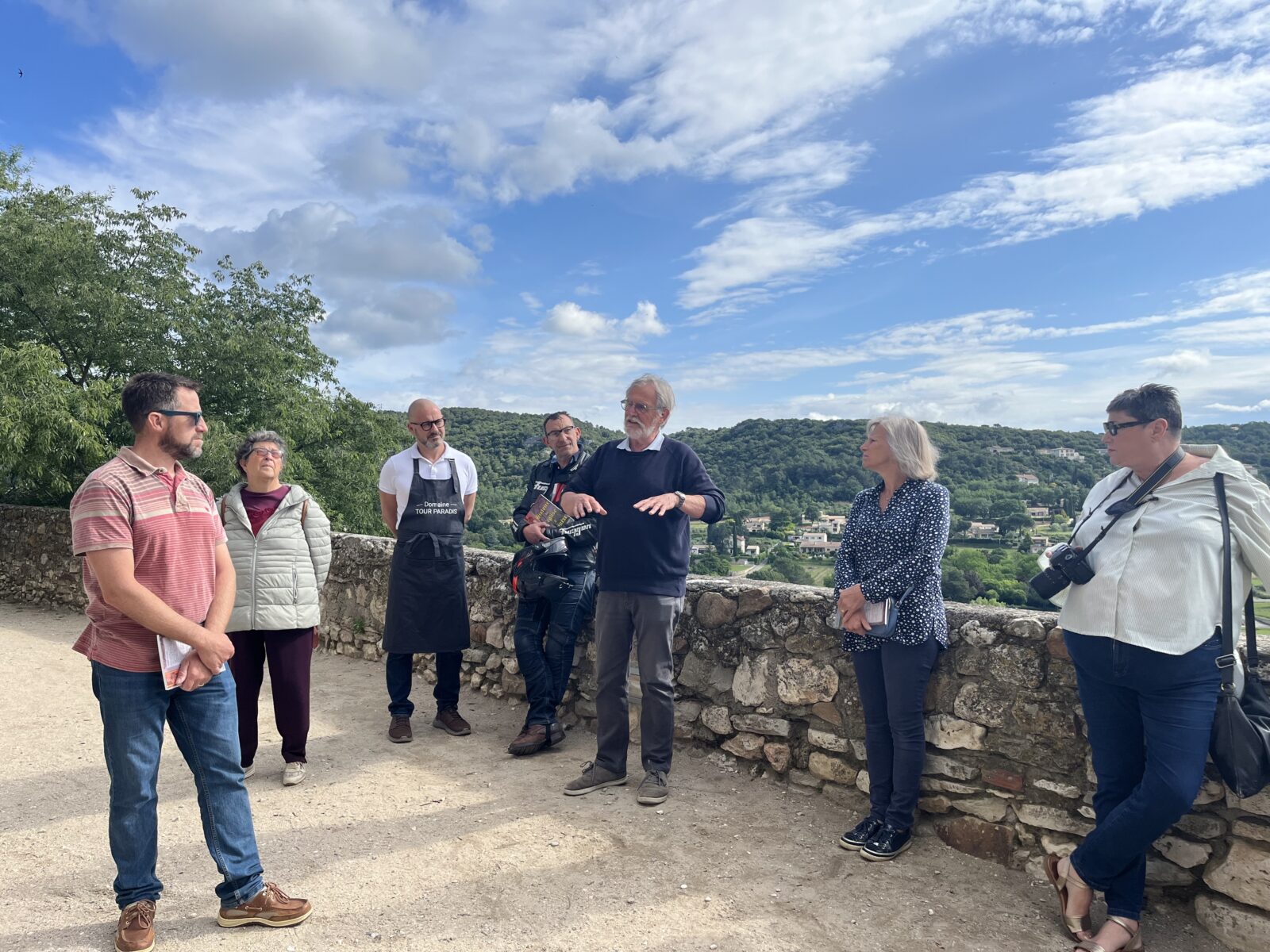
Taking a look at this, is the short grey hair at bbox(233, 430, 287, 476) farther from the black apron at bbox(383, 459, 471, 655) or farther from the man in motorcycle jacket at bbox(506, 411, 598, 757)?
the man in motorcycle jacket at bbox(506, 411, 598, 757)

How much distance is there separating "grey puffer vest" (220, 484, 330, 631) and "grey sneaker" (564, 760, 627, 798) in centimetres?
146

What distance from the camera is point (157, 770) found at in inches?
95.0

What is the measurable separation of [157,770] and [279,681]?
1.46m

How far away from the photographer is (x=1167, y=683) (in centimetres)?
230

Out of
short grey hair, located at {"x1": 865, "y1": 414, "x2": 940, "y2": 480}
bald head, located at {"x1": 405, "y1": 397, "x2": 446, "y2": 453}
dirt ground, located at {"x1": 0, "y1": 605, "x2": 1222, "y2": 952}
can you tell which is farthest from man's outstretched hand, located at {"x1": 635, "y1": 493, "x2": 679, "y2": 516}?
bald head, located at {"x1": 405, "y1": 397, "x2": 446, "y2": 453}

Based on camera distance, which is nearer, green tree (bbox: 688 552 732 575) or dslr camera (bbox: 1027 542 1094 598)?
dslr camera (bbox: 1027 542 1094 598)

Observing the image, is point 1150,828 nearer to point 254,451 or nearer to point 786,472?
point 254,451

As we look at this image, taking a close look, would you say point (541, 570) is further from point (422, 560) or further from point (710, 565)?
point (710, 565)

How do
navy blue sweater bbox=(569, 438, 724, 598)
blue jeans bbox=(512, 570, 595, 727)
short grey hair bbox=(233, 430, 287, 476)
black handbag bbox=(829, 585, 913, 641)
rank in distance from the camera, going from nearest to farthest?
1. black handbag bbox=(829, 585, 913, 641)
2. navy blue sweater bbox=(569, 438, 724, 598)
3. short grey hair bbox=(233, 430, 287, 476)
4. blue jeans bbox=(512, 570, 595, 727)

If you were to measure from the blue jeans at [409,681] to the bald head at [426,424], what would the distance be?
1.18m

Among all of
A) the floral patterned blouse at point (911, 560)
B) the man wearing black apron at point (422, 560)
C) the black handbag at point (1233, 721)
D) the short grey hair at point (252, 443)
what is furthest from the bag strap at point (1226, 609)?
the short grey hair at point (252, 443)

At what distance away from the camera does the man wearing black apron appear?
14.5ft

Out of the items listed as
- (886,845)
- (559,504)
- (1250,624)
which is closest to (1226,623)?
(1250,624)

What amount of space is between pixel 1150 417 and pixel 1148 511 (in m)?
0.29
